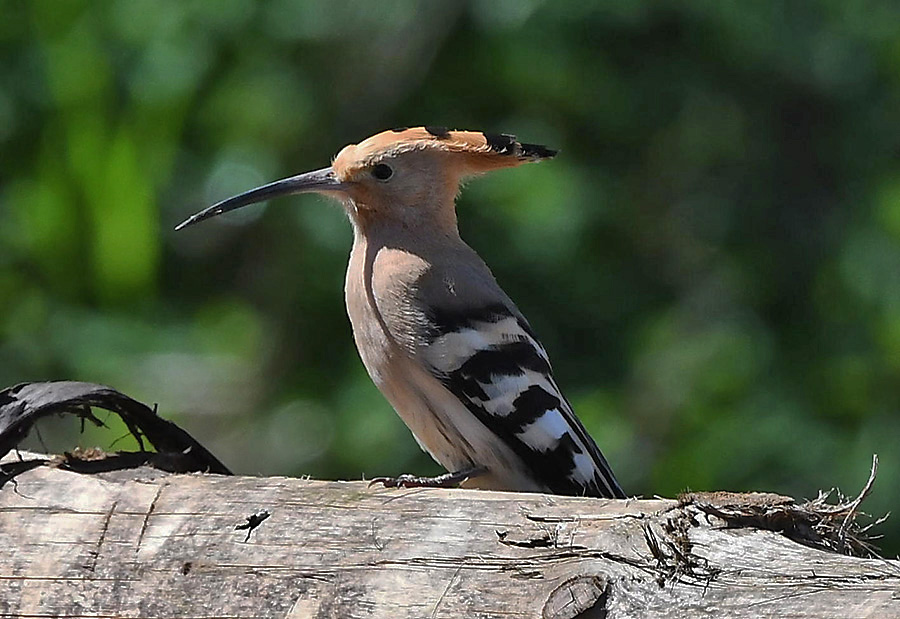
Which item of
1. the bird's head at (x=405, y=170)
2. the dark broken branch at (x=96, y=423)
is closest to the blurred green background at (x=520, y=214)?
the bird's head at (x=405, y=170)

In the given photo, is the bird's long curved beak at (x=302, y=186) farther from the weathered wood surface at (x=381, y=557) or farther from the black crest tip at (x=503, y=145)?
the weathered wood surface at (x=381, y=557)

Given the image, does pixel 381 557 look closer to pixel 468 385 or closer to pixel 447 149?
pixel 468 385

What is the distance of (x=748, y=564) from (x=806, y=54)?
218 cm

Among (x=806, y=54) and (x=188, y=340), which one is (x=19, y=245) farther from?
(x=806, y=54)

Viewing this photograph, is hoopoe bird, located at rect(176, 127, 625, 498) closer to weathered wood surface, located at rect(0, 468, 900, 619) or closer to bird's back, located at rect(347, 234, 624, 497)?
bird's back, located at rect(347, 234, 624, 497)

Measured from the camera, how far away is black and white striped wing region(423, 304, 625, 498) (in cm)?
186

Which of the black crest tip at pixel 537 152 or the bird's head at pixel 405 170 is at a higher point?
the bird's head at pixel 405 170

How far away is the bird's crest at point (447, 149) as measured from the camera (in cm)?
199

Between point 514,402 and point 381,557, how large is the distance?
651 millimetres

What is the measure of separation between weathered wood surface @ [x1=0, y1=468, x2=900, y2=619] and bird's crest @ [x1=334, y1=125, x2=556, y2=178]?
2.28ft

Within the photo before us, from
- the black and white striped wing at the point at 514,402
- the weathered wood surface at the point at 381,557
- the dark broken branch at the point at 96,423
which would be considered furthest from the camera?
the black and white striped wing at the point at 514,402

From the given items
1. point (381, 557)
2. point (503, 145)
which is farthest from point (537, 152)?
point (381, 557)

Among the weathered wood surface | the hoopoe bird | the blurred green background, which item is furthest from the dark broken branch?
the blurred green background

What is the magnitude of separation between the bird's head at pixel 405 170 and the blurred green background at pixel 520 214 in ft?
3.19
